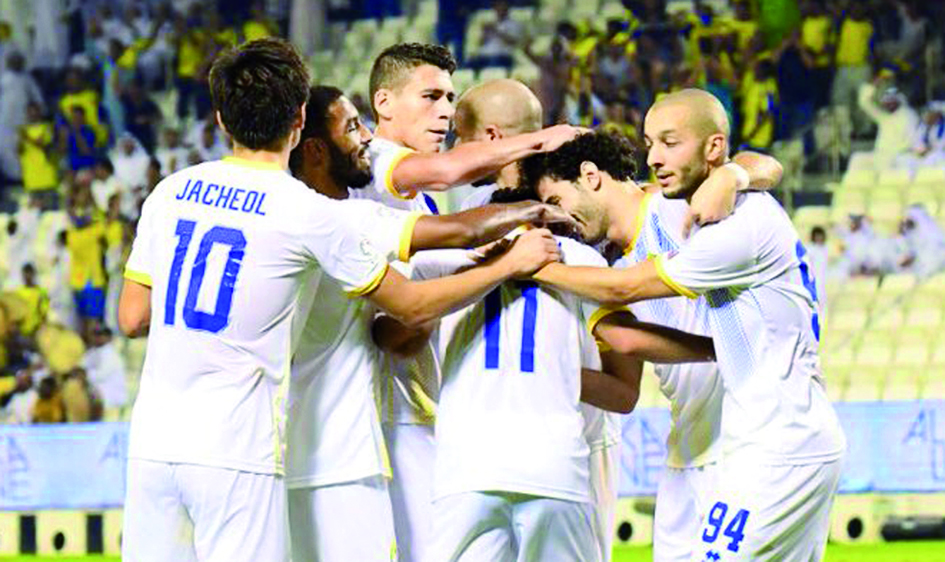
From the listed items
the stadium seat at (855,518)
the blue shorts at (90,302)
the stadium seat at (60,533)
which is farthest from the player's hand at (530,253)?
the blue shorts at (90,302)

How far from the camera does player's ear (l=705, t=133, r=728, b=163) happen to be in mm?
4594

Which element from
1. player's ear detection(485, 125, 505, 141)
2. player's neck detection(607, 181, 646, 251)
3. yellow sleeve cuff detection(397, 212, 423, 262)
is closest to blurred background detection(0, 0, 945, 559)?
player's ear detection(485, 125, 505, 141)

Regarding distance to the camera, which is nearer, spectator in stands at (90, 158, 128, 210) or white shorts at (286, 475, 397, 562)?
white shorts at (286, 475, 397, 562)

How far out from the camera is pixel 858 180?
12.9m

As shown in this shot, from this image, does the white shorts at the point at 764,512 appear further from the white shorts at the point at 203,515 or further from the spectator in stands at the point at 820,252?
the spectator in stands at the point at 820,252

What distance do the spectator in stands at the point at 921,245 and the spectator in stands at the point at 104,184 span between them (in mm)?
6799

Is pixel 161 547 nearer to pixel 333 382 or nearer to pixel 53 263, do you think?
pixel 333 382

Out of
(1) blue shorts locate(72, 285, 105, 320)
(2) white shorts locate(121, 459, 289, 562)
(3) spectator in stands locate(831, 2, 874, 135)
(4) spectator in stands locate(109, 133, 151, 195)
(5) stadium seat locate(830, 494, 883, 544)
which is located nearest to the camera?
(2) white shorts locate(121, 459, 289, 562)

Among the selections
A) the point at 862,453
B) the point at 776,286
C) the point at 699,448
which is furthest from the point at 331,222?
the point at 862,453

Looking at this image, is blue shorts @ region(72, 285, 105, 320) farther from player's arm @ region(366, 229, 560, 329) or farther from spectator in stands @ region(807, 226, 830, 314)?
player's arm @ region(366, 229, 560, 329)

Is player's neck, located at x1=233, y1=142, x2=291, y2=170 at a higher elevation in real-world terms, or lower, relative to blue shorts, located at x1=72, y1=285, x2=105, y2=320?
higher

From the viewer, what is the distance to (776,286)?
4430mm

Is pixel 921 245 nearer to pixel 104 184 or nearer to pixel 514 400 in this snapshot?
pixel 104 184

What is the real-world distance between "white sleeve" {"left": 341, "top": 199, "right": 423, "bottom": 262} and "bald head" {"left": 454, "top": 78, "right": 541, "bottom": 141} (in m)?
1.20
